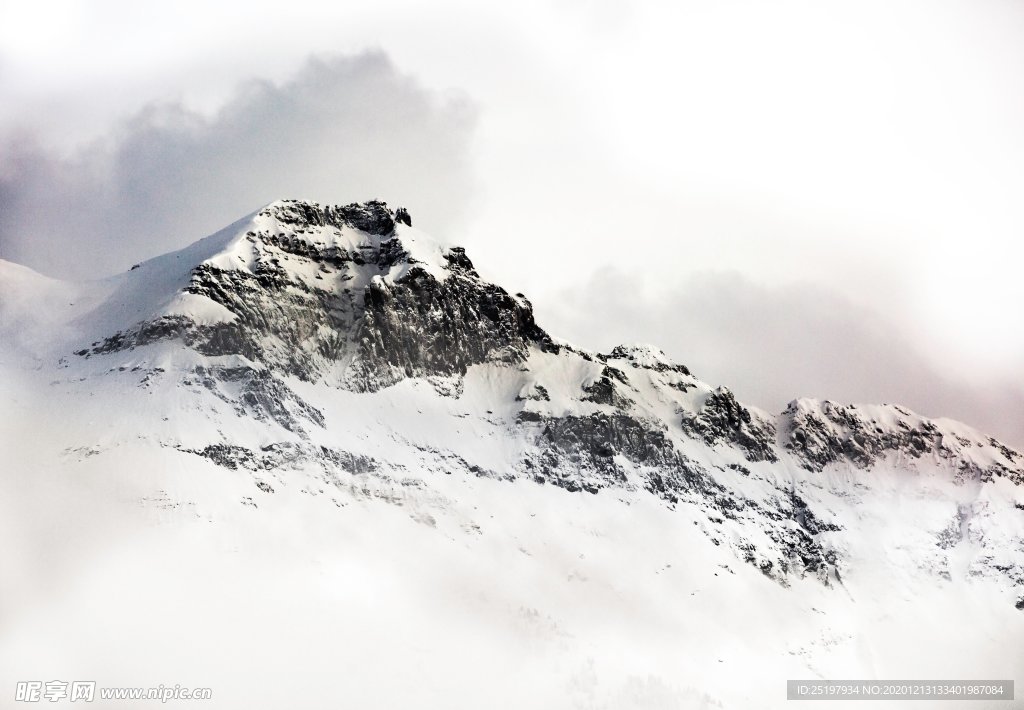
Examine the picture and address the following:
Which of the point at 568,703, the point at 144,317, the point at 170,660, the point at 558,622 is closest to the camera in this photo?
the point at 170,660

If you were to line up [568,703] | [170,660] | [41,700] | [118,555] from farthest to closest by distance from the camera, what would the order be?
[568,703] → [118,555] → [170,660] → [41,700]

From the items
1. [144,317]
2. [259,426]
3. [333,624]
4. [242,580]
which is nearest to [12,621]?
[242,580]

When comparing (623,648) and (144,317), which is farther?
(144,317)

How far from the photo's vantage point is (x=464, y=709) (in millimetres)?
141750

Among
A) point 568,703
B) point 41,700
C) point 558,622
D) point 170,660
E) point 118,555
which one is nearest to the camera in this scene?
point 41,700

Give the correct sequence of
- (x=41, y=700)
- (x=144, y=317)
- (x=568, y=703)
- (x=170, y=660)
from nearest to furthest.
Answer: (x=41, y=700)
(x=170, y=660)
(x=568, y=703)
(x=144, y=317)

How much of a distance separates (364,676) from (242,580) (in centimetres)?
2239

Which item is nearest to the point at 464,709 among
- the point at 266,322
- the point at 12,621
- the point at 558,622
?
the point at 558,622

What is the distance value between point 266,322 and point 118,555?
62.6 m

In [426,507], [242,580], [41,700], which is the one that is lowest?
[41,700]

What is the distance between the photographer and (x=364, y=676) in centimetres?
13988

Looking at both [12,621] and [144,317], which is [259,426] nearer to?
[144,317]

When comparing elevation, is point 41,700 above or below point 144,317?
below

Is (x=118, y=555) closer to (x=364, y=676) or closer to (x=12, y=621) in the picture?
(x=12, y=621)
